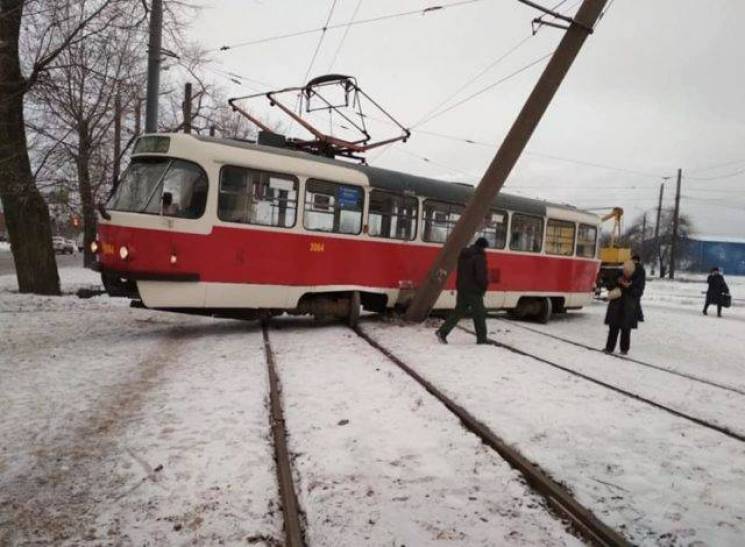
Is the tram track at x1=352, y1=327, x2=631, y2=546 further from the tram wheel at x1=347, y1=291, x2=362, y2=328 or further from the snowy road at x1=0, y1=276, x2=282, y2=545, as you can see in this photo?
the tram wheel at x1=347, y1=291, x2=362, y2=328

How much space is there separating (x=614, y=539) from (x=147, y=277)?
709 centimetres

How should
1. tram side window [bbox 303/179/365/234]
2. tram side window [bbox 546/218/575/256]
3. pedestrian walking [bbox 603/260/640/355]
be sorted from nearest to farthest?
tram side window [bbox 303/179/365/234] → pedestrian walking [bbox 603/260/640/355] → tram side window [bbox 546/218/575/256]

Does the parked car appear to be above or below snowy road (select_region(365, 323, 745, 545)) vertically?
below

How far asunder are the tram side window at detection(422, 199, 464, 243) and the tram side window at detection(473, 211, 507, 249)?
0.88m

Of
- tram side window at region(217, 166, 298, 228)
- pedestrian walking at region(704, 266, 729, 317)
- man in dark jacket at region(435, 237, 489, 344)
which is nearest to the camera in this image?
tram side window at region(217, 166, 298, 228)

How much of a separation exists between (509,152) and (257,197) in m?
4.60

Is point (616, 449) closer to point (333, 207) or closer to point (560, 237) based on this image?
point (333, 207)

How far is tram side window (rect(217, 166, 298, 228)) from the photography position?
9.03 metres

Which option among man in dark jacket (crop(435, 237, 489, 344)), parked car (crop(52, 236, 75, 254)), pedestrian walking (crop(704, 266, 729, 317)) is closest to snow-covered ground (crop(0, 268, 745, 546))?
man in dark jacket (crop(435, 237, 489, 344))

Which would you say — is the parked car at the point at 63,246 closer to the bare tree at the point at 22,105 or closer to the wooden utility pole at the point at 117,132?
the wooden utility pole at the point at 117,132

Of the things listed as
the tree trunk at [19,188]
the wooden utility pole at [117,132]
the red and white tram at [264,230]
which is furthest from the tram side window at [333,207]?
the wooden utility pole at [117,132]

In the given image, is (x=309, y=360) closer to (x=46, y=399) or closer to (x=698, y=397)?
(x=46, y=399)

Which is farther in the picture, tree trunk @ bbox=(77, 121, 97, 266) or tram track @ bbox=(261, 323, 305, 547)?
tree trunk @ bbox=(77, 121, 97, 266)

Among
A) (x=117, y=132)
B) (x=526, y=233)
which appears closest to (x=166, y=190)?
(x=526, y=233)
